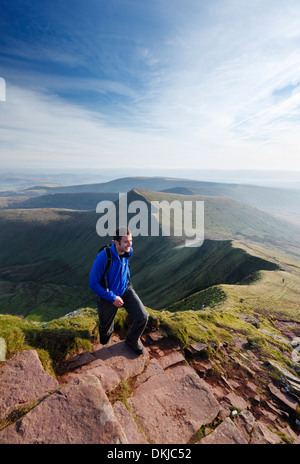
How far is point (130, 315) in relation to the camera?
708cm

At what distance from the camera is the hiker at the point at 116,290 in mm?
6637

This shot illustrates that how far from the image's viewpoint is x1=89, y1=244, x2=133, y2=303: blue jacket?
6.59 metres

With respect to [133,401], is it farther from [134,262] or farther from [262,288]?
[134,262]

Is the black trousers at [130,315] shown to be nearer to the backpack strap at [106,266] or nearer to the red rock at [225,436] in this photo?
the backpack strap at [106,266]

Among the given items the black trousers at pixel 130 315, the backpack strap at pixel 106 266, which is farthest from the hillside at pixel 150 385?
the backpack strap at pixel 106 266

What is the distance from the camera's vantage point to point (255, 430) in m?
5.39

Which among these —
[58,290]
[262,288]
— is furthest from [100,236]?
[262,288]

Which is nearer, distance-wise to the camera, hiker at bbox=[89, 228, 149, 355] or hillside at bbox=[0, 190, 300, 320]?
hiker at bbox=[89, 228, 149, 355]

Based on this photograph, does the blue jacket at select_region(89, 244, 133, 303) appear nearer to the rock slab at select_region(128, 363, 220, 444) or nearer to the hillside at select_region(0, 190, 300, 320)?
the rock slab at select_region(128, 363, 220, 444)

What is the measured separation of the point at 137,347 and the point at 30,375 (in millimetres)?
3256

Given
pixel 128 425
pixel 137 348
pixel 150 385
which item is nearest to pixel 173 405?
pixel 150 385

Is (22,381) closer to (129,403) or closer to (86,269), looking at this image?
(129,403)

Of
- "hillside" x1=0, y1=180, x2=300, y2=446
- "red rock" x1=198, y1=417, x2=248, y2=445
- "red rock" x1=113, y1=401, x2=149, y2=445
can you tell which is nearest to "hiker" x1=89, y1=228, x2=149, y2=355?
"hillside" x1=0, y1=180, x2=300, y2=446
